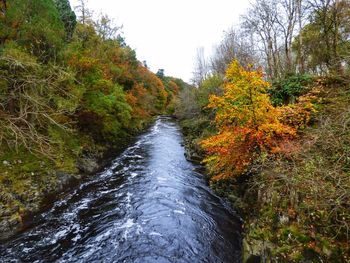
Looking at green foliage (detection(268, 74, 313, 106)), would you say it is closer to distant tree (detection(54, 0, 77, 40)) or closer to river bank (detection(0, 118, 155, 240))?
river bank (detection(0, 118, 155, 240))

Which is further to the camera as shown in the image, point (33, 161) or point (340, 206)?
point (33, 161)

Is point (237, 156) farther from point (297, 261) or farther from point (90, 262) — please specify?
point (90, 262)

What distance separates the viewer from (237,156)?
30.3 feet

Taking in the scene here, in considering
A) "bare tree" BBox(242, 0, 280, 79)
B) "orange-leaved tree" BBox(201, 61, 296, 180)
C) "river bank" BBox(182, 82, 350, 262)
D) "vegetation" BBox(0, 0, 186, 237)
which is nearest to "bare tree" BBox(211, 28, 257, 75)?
"bare tree" BBox(242, 0, 280, 79)

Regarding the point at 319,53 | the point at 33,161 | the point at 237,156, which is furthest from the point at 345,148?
the point at 319,53

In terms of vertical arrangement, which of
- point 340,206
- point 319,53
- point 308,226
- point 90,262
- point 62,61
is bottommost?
point 90,262

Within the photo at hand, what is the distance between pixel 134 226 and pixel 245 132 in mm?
5351

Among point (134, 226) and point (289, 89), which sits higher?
point (289, 89)

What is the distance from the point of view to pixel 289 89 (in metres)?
11.8

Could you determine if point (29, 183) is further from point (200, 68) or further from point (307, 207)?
A: point (200, 68)

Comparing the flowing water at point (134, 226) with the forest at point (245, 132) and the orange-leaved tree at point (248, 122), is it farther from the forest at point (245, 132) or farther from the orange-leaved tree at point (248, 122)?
the orange-leaved tree at point (248, 122)

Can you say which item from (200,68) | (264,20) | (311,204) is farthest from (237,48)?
(311,204)

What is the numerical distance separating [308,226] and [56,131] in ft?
44.3

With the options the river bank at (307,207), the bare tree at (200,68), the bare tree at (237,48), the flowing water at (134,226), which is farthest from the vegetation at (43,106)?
the bare tree at (200,68)
